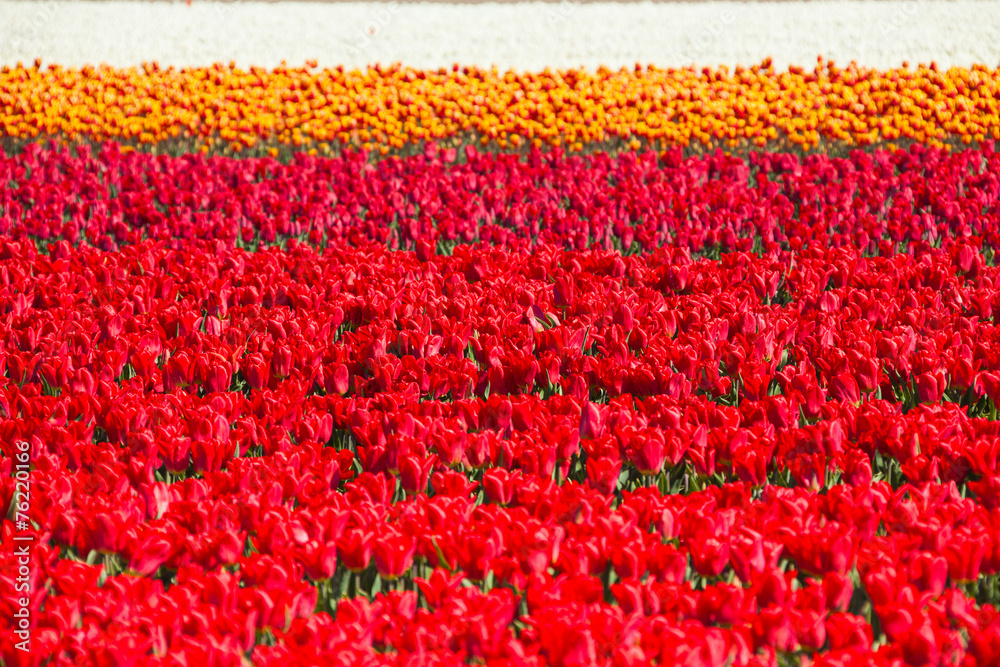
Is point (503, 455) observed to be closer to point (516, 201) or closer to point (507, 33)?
point (516, 201)

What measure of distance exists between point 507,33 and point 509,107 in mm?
4123

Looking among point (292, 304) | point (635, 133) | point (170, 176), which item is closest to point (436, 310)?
point (292, 304)

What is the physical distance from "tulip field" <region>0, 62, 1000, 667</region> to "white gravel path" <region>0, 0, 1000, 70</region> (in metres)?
6.78

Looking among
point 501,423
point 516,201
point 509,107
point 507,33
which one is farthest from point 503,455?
point 507,33

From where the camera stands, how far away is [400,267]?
16.1 ft

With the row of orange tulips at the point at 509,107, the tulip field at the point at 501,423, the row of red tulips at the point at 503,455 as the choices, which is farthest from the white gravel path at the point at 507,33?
the row of red tulips at the point at 503,455

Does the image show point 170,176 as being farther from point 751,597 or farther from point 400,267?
point 751,597

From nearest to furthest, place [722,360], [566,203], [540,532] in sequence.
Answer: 1. [540,532]
2. [722,360]
3. [566,203]

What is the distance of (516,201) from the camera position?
21.9 feet

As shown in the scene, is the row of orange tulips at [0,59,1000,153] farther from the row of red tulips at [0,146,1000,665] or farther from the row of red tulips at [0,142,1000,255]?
the row of red tulips at [0,146,1000,665]

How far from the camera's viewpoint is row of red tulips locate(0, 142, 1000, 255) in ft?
19.5

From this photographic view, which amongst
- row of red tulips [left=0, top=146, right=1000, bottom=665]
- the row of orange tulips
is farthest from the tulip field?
the row of orange tulips

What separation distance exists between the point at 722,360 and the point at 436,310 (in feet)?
3.92

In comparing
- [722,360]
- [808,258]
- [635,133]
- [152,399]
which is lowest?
[152,399]
